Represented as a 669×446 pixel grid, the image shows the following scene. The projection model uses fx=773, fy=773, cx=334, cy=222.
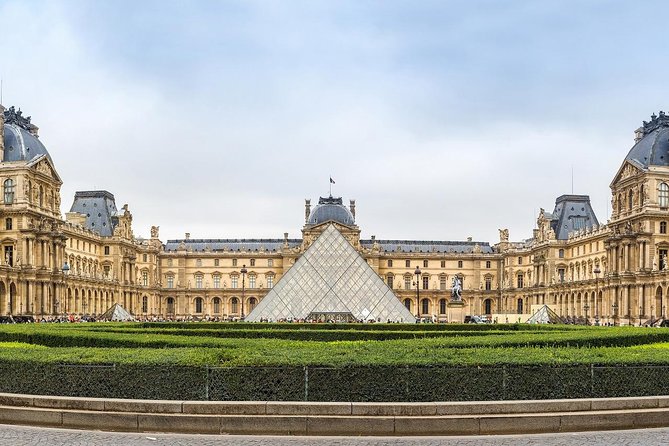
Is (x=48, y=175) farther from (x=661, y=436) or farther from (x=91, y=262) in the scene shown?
(x=661, y=436)

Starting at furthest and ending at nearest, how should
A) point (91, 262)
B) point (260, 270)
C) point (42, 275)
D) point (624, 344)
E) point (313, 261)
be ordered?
point (260, 270)
point (91, 262)
point (42, 275)
point (313, 261)
point (624, 344)

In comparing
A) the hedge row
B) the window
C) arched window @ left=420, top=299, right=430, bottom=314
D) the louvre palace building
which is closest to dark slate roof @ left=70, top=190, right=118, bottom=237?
the louvre palace building

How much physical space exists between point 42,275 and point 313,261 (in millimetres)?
22562

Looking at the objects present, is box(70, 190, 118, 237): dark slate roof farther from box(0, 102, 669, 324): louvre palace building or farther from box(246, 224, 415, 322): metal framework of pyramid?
box(246, 224, 415, 322): metal framework of pyramid

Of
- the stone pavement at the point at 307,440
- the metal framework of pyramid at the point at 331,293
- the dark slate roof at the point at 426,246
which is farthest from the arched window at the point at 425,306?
the stone pavement at the point at 307,440

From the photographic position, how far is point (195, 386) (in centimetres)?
1238

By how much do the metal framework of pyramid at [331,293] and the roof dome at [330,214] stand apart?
45434 mm

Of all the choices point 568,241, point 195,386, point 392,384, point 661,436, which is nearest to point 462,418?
point 392,384

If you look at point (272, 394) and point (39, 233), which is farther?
point (39, 233)

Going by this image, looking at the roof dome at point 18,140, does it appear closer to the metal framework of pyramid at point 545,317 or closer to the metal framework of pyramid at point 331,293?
the metal framework of pyramid at point 331,293

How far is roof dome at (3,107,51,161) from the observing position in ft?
203

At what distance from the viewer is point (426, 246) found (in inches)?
4161

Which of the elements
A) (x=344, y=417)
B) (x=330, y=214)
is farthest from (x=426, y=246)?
(x=344, y=417)

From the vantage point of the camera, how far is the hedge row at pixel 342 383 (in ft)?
40.2
